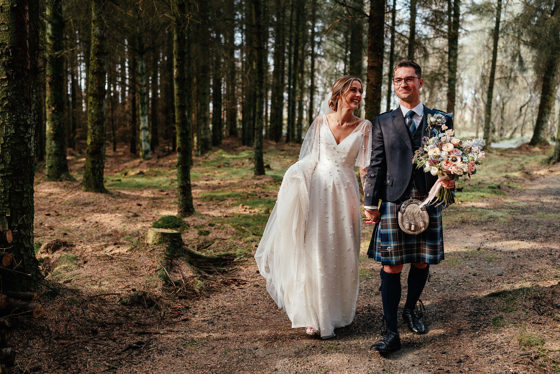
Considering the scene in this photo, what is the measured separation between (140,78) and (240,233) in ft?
45.3

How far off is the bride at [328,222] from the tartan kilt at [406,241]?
575mm

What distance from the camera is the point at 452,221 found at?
8336 millimetres

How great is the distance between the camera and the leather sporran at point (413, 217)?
3244 millimetres

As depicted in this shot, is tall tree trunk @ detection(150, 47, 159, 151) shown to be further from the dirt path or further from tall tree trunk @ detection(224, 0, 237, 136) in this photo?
the dirt path

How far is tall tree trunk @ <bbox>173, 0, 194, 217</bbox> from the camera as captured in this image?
729 centimetres

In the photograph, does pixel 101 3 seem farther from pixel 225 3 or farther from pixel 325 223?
pixel 225 3

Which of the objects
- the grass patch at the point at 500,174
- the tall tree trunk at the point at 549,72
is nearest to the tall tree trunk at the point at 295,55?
the grass patch at the point at 500,174

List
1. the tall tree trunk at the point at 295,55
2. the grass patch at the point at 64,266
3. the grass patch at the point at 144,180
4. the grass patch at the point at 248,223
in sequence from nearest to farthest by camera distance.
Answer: the grass patch at the point at 64,266
the grass patch at the point at 248,223
the grass patch at the point at 144,180
the tall tree trunk at the point at 295,55

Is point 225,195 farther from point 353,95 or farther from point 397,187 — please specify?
point 397,187

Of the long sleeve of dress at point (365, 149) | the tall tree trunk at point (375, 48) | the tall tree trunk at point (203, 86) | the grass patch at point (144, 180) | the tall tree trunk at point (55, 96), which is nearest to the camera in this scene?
the long sleeve of dress at point (365, 149)

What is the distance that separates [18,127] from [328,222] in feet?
10.2

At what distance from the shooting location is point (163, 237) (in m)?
5.85

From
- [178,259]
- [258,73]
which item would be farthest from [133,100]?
[178,259]

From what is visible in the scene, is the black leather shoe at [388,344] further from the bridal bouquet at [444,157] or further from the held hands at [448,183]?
the held hands at [448,183]
